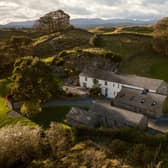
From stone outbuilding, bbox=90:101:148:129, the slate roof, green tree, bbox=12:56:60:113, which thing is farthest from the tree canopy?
the slate roof

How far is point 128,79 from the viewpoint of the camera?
207 feet

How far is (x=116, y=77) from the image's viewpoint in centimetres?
6481

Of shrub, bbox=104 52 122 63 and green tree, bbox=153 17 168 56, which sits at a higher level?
green tree, bbox=153 17 168 56

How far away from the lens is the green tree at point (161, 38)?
286 feet

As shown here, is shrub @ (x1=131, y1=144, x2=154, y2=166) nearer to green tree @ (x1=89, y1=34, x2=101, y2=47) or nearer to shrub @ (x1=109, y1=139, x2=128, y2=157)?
shrub @ (x1=109, y1=139, x2=128, y2=157)

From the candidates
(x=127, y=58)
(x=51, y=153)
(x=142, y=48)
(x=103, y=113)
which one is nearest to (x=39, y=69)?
(x=103, y=113)

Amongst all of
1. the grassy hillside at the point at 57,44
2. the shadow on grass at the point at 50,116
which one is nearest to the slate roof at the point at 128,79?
the shadow on grass at the point at 50,116

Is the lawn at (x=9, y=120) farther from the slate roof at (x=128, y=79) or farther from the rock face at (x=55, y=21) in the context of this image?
the rock face at (x=55, y=21)

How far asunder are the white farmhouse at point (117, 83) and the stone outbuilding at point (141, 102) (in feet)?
8.09

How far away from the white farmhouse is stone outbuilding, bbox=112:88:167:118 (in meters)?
2.46

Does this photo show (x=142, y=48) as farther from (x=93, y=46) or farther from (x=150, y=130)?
(x=150, y=130)

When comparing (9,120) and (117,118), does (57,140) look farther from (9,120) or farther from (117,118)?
(9,120)

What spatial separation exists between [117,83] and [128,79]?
9.54 feet

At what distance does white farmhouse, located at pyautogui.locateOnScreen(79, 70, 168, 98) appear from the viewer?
60188 mm
